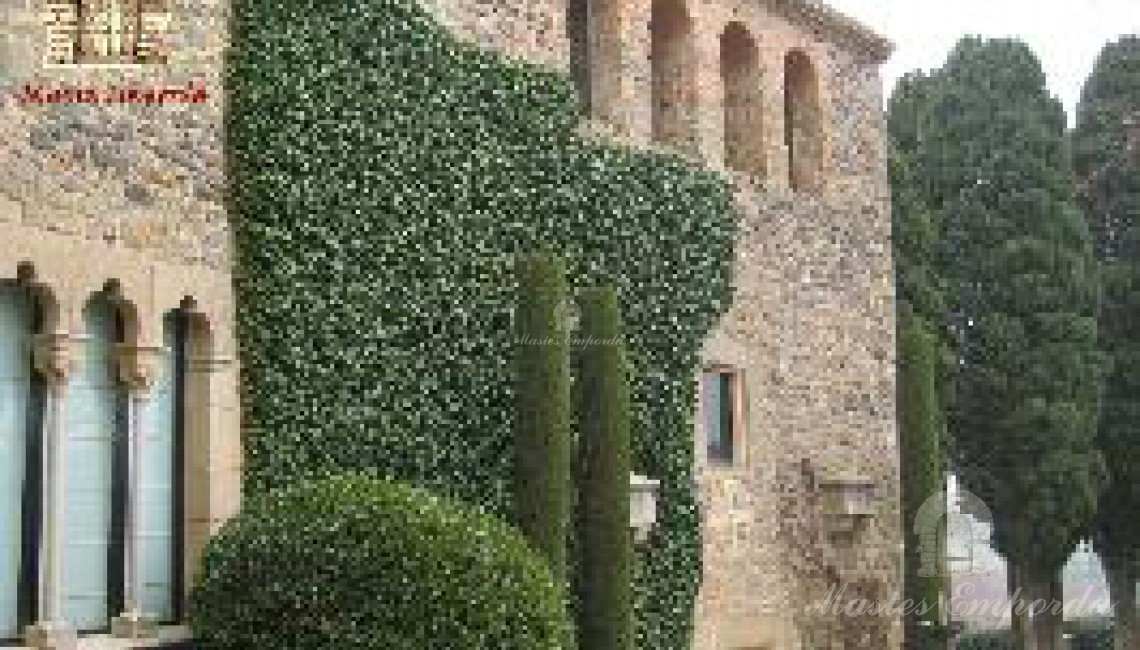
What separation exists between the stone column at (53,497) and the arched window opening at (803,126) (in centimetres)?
899

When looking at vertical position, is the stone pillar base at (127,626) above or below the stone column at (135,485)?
below

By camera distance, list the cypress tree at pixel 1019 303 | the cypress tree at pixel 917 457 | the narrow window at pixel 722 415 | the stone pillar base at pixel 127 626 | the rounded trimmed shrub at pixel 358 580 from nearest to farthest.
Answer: the rounded trimmed shrub at pixel 358 580 < the stone pillar base at pixel 127 626 < the narrow window at pixel 722 415 < the cypress tree at pixel 917 457 < the cypress tree at pixel 1019 303

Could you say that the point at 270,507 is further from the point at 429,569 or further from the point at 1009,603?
the point at 1009,603

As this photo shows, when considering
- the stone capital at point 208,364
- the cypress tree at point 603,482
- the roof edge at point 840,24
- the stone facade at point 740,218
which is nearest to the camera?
the stone facade at point 740,218

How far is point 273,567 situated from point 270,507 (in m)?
0.43

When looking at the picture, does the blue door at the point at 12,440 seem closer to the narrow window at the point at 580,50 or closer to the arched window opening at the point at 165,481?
the arched window opening at the point at 165,481

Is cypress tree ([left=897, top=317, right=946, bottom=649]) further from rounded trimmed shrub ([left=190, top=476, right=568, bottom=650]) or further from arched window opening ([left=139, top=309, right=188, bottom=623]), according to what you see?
arched window opening ([left=139, top=309, right=188, bottom=623])

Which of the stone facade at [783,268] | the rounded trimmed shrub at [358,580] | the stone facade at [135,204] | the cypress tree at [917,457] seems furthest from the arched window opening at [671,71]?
the rounded trimmed shrub at [358,580]

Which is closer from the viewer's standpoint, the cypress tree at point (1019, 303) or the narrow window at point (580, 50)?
the narrow window at point (580, 50)

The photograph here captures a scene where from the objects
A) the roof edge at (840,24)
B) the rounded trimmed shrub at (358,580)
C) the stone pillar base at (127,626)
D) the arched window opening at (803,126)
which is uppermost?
the roof edge at (840,24)

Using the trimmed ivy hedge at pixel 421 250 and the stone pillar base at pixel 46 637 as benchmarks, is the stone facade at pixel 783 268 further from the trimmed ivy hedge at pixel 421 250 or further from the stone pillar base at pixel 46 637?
the stone pillar base at pixel 46 637

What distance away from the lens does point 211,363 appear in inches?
354

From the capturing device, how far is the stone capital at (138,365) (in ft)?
28.2

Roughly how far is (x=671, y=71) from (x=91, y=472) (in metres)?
7.06
